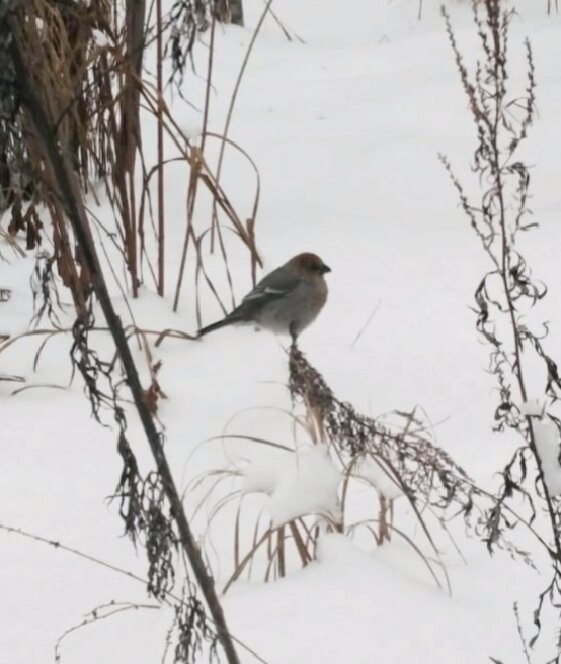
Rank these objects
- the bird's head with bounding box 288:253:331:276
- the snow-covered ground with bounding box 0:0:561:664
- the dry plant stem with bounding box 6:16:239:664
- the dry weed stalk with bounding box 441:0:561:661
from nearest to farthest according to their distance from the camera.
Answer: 1. the dry plant stem with bounding box 6:16:239:664
2. the dry weed stalk with bounding box 441:0:561:661
3. the snow-covered ground with bounding box 0:0:561:664
4. the bird's head with bounding box 288:253:331:276

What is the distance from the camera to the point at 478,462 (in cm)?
281

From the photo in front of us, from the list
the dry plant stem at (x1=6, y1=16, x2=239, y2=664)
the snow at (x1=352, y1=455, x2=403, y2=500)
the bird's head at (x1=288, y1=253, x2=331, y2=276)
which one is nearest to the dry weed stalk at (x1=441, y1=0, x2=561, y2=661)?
the snow at (x1=352, y1=455, x2=403, y2=500)

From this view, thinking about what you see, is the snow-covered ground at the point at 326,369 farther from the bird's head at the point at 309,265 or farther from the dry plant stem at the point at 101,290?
the dry plant stem at the point at 101,290

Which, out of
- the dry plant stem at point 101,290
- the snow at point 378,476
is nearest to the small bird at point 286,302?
the snow at point 378,476

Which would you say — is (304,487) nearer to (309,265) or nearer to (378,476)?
(378,476)

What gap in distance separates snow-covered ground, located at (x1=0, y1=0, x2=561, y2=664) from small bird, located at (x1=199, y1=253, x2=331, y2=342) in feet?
0.22

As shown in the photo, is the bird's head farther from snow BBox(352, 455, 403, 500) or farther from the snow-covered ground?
snow BBox(352, 455, 403, 500)

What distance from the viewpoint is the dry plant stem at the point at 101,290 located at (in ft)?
4.44

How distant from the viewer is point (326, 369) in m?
3.50

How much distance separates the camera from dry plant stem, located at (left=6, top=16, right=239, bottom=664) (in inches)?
53.3

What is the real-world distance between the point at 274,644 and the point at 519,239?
2.27 m

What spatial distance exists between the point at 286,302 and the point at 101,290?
2243 mm

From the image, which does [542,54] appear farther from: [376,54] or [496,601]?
[496,601]

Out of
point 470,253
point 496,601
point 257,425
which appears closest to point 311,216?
point 470,253
